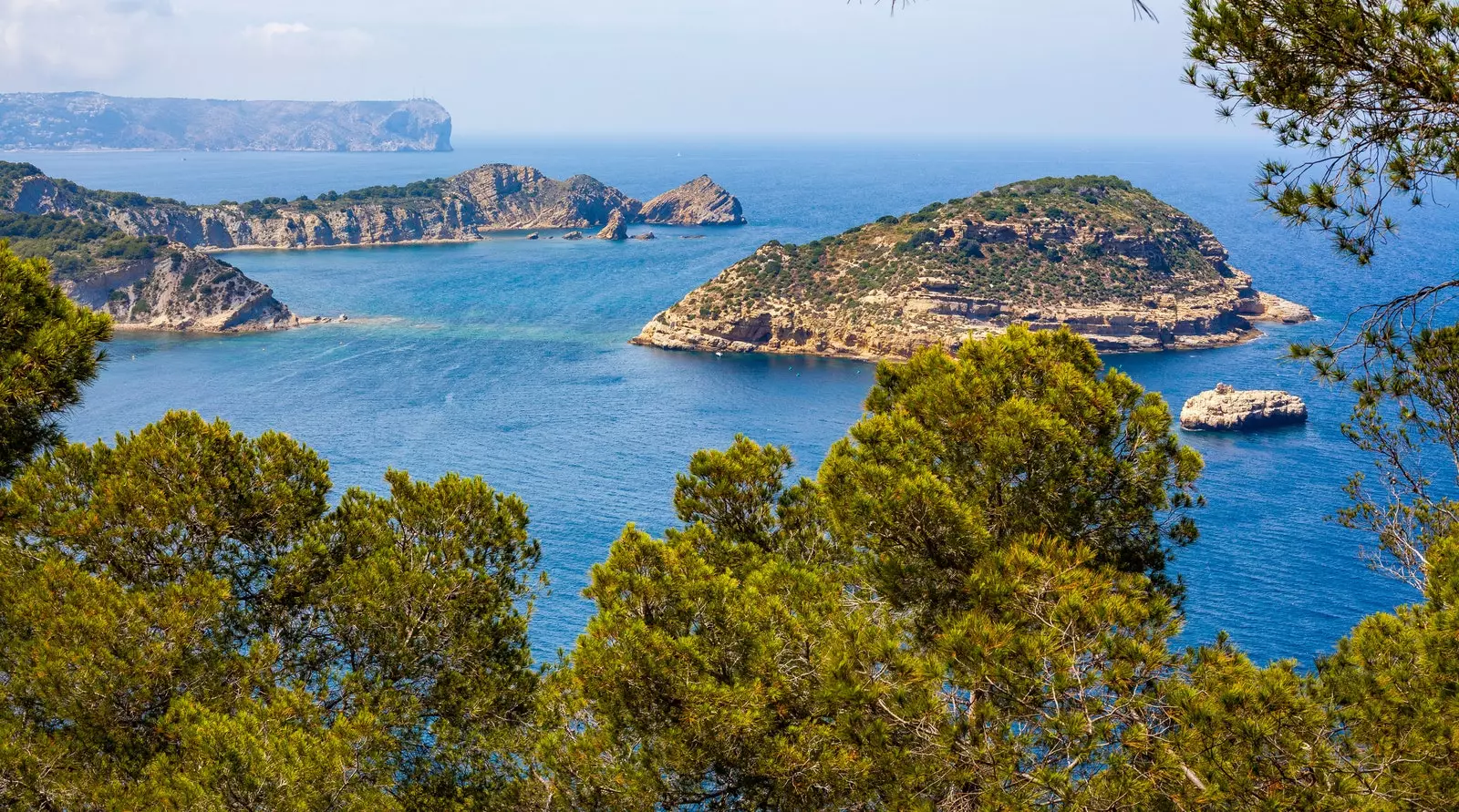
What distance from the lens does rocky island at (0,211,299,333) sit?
89.3 metres

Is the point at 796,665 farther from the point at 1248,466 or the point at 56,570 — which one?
the point at 1248,466

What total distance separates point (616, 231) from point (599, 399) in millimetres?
80503

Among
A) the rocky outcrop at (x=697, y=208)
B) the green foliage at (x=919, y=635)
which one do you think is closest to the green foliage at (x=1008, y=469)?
the green foliage at (x=919, y=635)

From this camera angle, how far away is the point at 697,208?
507ft

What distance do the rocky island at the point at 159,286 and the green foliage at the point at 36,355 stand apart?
275 feet

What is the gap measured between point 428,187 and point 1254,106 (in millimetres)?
154024

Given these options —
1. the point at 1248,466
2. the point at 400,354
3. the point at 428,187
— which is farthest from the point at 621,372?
the point at 428,187

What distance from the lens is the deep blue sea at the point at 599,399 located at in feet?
129

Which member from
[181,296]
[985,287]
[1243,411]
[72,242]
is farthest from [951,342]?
[72,242]

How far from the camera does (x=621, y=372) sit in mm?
73312

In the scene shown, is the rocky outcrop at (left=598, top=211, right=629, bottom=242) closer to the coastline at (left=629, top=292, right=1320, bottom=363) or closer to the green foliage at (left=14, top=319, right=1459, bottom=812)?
the coastline at (left=629, top=292, right=1320, bottom=363)

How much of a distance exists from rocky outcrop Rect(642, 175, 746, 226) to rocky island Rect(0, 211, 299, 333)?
72425 mm

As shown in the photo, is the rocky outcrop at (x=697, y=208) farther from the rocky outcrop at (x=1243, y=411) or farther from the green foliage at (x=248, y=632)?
the green foliage at (x=248, y=632)

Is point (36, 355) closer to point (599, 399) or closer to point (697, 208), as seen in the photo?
point (599, 399)
